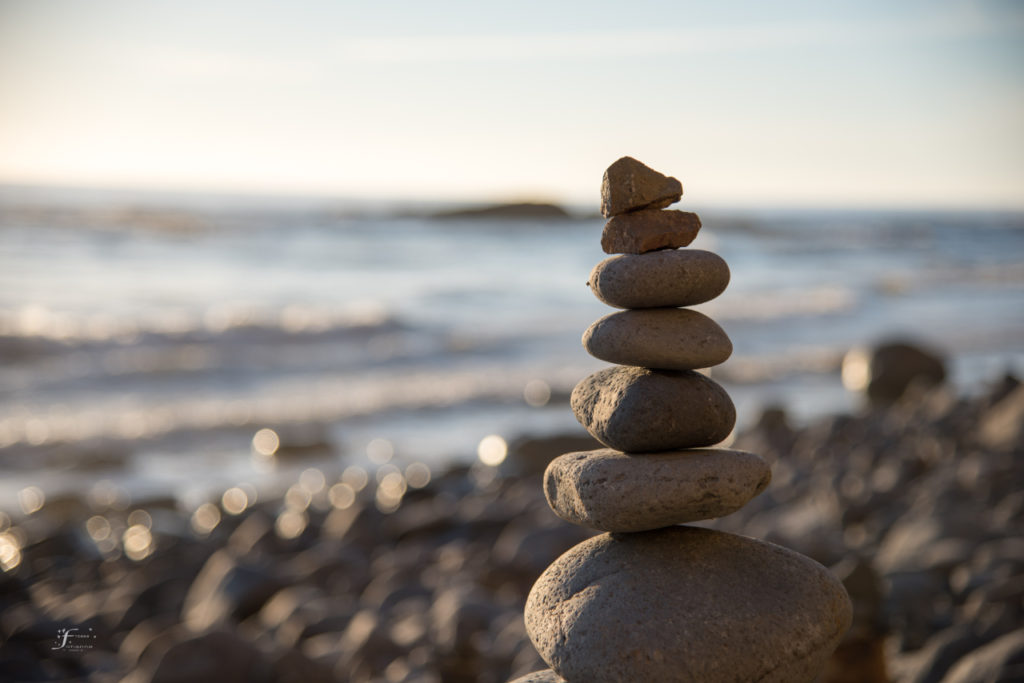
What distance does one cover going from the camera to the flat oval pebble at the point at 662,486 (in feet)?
8.42

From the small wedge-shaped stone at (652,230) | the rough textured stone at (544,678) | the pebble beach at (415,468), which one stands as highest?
the small wedge-shaped stone at (652,230)

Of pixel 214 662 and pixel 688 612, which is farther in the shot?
pixel 214 662

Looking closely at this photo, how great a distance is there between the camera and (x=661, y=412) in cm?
264

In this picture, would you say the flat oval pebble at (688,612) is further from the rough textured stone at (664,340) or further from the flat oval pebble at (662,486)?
the rough textured stone at (664,340)

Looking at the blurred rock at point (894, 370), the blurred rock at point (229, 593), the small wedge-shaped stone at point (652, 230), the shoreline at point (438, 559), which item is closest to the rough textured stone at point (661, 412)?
the small wedge-shaped stone at point (652, 230)

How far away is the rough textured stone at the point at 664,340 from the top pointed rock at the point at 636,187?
1.04 ft

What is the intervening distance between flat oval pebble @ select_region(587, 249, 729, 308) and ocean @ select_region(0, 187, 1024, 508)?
6.43 m

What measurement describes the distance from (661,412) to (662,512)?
11.0 inches

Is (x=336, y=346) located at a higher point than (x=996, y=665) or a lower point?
lower

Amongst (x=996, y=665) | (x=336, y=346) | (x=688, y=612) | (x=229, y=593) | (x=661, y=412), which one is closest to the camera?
(x=688, y=612)

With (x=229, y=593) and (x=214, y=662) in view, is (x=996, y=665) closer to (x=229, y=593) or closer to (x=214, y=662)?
(x=214, y=662)

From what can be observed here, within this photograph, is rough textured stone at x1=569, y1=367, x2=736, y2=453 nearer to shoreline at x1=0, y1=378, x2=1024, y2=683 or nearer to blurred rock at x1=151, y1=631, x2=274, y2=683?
shoreline at x1=0, y1=378, x2=1024, y2=683

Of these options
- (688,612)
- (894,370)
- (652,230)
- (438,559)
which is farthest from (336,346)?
(688,612)

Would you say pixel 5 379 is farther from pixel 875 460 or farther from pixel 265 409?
pixel 875 460
